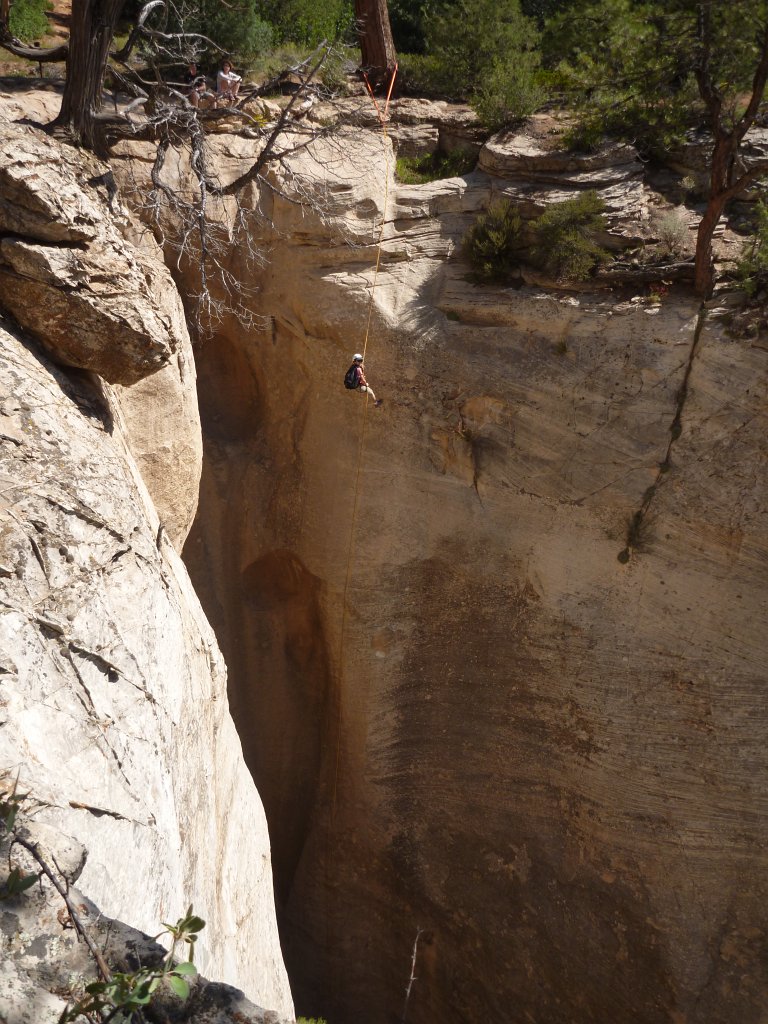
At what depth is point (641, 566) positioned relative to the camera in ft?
31.7

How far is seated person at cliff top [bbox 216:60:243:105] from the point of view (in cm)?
1014

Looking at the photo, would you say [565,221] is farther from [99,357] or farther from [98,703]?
[98,703]

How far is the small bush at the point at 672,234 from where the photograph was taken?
9734mm

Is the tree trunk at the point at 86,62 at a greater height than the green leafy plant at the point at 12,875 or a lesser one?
greater

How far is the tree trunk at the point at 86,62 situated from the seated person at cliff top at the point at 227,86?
2.36m

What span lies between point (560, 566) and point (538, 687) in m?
1.39

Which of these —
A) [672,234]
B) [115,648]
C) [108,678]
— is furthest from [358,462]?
[108,678]

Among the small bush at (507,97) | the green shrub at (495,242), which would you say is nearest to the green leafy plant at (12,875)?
the green shrub at (495,242)

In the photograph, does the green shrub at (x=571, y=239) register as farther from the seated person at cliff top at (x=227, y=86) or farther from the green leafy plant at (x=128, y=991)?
the green leafy plant at (x=128, y=991)

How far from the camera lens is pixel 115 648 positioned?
5.69m

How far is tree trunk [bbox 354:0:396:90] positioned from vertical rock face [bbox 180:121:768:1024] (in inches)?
73.4

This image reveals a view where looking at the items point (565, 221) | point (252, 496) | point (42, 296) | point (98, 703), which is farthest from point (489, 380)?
point (98, 703)

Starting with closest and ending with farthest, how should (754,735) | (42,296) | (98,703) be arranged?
(98,703) → (42,296) → (754,735)

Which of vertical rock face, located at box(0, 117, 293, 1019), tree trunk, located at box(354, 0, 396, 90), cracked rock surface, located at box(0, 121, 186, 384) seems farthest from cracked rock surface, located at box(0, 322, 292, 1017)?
tree trunk, located at box(354, 0, 396, 90)
